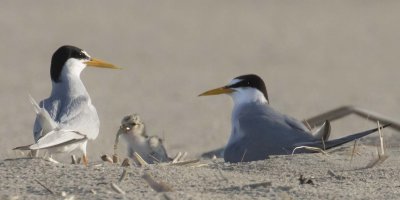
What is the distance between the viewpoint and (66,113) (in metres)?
6.25

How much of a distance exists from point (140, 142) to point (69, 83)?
73 centimetres

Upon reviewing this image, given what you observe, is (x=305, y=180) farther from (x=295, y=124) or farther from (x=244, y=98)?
(x=244, y=98)

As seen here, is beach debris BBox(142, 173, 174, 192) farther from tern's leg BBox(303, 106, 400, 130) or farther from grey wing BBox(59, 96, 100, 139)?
tern's leg BBox(303, 106, 400, 130)

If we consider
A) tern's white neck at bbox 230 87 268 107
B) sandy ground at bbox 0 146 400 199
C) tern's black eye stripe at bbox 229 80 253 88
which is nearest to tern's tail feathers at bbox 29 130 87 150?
sandy ground at bbox 0 146 400 199

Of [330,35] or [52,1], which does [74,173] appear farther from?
[52,1]

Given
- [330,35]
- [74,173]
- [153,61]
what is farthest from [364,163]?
[330,35]

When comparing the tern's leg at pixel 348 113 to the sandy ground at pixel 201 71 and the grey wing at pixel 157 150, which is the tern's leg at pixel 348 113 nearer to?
the sandy ground at pixel 201 71

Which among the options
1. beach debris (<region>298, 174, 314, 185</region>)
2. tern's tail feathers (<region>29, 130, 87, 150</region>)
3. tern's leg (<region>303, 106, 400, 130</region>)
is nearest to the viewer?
beach debris (<region>298, 174, 314, 185</region>)

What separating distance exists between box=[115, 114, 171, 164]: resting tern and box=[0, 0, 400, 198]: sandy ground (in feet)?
2.66

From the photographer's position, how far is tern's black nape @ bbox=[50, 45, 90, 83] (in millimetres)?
6949

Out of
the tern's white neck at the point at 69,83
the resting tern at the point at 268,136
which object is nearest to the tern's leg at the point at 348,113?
the resting tern at the point at 268,136

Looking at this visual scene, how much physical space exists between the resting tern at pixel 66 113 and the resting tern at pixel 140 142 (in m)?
0.48

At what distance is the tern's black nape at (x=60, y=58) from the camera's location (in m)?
6.95

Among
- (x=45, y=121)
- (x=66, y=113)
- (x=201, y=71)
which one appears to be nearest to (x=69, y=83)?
(x=66, y=113)
